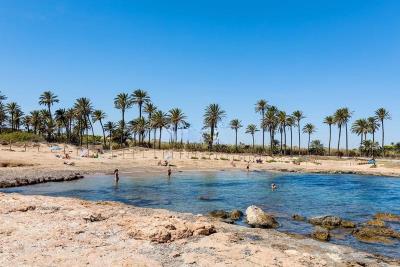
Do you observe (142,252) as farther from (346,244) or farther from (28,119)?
(28,119)

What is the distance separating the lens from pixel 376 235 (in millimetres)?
23719

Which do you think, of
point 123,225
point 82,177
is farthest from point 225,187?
point 123,225

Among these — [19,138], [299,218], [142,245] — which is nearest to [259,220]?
[299,218]

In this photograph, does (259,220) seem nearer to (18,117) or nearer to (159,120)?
(159,120)

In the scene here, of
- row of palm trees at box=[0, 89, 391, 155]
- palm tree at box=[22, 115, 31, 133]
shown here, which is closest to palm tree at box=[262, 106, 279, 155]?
row of palm trees at box=[0, 89, 391, 155]

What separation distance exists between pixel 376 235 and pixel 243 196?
67.4ft

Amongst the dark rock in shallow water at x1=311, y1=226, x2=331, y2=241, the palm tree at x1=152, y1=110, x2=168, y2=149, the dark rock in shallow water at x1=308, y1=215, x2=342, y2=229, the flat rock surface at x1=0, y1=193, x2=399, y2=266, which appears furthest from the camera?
the palm tree at x1=152, y1=110, x2=168, y2=149

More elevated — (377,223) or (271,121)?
(271,121)

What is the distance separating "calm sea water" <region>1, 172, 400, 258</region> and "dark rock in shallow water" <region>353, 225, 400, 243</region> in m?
0.70

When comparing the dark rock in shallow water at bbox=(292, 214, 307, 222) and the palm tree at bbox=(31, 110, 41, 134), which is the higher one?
the palm tree at bbox=(31, 110, 41, 134)

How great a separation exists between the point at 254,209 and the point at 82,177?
36.6 meters

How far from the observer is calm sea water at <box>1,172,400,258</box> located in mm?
33750

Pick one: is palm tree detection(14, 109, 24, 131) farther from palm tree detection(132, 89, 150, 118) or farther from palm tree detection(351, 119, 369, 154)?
palm tree detection(351, 119, 369, 154)

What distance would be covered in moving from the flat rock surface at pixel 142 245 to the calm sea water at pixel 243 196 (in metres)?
4.78
